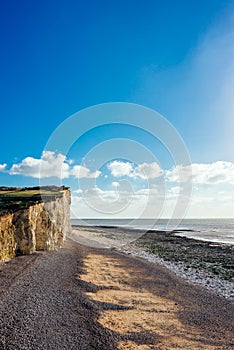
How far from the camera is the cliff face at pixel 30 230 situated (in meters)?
21.1

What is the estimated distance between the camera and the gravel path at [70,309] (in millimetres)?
9727

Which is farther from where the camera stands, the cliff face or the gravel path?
the cliff face

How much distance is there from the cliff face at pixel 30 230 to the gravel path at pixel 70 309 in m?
1.59

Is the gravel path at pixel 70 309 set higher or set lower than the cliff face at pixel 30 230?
lower

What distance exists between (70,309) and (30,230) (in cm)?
1245

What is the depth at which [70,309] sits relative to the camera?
12.5 meters

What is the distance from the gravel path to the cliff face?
5.21ft

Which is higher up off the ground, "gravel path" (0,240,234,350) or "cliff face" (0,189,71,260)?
"cliff face" (0,189,71,260)

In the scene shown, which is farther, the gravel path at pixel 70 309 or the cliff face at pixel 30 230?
the cliff face at pixel 30 230

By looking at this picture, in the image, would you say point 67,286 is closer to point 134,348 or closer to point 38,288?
point 38,288

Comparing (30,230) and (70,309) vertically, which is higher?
(30,230)

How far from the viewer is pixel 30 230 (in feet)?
77.9

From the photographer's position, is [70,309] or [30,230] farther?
[30,230]

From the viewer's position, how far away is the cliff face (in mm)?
21125
